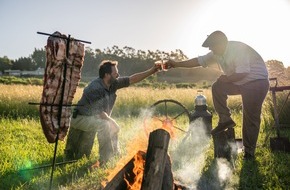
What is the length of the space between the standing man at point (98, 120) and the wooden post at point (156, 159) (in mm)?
2807

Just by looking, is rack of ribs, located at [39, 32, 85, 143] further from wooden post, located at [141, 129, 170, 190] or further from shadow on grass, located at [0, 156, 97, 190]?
shadow on grass, located at [0, 156, 97, 190]

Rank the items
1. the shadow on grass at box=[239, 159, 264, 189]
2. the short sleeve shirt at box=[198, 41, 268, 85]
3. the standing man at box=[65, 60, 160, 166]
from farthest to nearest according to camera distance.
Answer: the standing man at box=[65, 60, 160, 166] < the short sleeve shirt at box=[198, 41, 268, 85] < the shadow on grass at box=[239, 159, 264, 189]

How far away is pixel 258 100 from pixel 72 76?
3.69 meters

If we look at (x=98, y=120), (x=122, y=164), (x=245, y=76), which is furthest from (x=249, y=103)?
(x=122, y=164)

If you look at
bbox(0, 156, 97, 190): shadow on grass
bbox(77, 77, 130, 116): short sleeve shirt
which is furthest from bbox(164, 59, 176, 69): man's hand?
bbox(0, 156, 97, 190): shadow on grass

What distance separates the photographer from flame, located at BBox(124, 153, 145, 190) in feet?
12.7

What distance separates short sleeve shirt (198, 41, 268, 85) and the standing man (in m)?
1.47

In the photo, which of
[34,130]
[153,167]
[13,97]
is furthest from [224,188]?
[13,97]

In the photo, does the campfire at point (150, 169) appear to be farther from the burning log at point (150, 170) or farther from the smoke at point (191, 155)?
the smoke at point (191, 155)

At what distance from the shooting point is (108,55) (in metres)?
78.5

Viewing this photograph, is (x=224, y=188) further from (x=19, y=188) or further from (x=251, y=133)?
(x=19, y=188)

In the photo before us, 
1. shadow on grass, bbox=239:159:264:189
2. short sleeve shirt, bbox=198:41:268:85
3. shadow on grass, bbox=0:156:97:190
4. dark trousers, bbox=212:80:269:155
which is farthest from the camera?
dark trousers, bbox=212:80:269:155

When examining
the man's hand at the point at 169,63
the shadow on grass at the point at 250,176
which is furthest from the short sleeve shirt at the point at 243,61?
the shadow on grass at the point at 250,176

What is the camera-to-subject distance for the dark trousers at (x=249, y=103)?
6059mm
